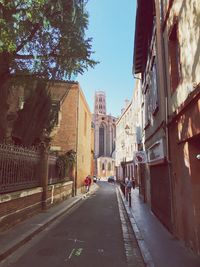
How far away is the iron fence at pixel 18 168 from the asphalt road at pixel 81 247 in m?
1.97

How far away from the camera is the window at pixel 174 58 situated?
7145 mm

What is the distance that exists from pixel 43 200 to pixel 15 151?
3.71 m

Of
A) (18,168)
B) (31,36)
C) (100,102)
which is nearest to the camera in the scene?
(18,168)

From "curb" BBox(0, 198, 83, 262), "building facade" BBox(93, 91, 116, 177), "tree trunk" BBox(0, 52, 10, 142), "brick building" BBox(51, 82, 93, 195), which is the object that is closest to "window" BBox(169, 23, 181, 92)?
"curb" BBox(0, 198, 83, 262)

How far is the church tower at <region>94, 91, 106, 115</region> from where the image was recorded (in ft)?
345

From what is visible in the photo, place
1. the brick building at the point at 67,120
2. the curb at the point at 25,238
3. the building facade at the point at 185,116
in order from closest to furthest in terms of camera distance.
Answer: the building facade at the point at 185,116
the curb at the point at 25,238
the brick building at the point at 67,120

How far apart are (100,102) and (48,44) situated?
9549 centimetres

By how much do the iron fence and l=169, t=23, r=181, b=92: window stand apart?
581cm

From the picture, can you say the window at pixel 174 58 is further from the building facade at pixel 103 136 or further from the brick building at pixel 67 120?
the building facade at pixel 103 136

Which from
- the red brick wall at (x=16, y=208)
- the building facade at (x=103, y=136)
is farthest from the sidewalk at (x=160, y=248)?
the building facade at (x=103, y=136)

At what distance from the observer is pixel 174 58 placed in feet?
24.1

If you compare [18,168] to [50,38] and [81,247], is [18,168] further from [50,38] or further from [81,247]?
[50,38]

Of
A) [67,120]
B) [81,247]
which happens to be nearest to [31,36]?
[81,247]

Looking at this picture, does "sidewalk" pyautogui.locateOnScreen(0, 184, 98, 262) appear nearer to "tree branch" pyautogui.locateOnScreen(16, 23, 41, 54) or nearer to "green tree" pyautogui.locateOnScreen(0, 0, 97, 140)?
"green tree" pyautogui.locateOnScreen(0, 0, 97, 140)
